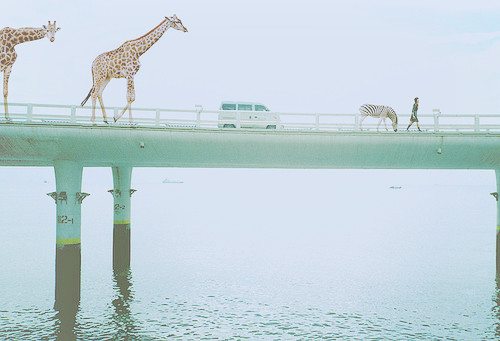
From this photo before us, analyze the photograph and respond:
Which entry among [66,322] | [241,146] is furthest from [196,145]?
[66,322]

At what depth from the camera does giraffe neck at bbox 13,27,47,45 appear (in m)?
32.9

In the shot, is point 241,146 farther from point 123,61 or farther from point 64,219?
point 64,219

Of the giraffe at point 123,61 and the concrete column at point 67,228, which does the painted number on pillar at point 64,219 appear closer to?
the concrete column at point 67,228

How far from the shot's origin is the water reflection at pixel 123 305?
95.5 ft

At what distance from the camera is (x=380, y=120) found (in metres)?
33.4

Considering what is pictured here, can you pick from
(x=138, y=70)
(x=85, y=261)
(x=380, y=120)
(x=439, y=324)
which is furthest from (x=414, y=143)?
(x=85, y=261)

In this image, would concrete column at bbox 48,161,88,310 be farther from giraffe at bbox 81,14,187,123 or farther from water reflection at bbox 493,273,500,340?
water reflection at bbox 493,273,500,340

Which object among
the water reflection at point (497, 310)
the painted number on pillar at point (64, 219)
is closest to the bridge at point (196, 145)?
the painted number on pillar at point (64, 219)

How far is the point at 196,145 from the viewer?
31.9 m

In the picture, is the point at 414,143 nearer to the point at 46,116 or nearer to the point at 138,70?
the point at 138,70

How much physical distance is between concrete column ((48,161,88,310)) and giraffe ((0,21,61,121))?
217 inches

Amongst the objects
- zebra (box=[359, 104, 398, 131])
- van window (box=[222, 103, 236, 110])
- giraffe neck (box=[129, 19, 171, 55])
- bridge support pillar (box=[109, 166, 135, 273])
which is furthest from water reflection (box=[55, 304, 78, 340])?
zebra (box=[359, 104, 398, 131])

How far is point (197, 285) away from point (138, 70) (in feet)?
55.3

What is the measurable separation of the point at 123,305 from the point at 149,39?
16397mm
